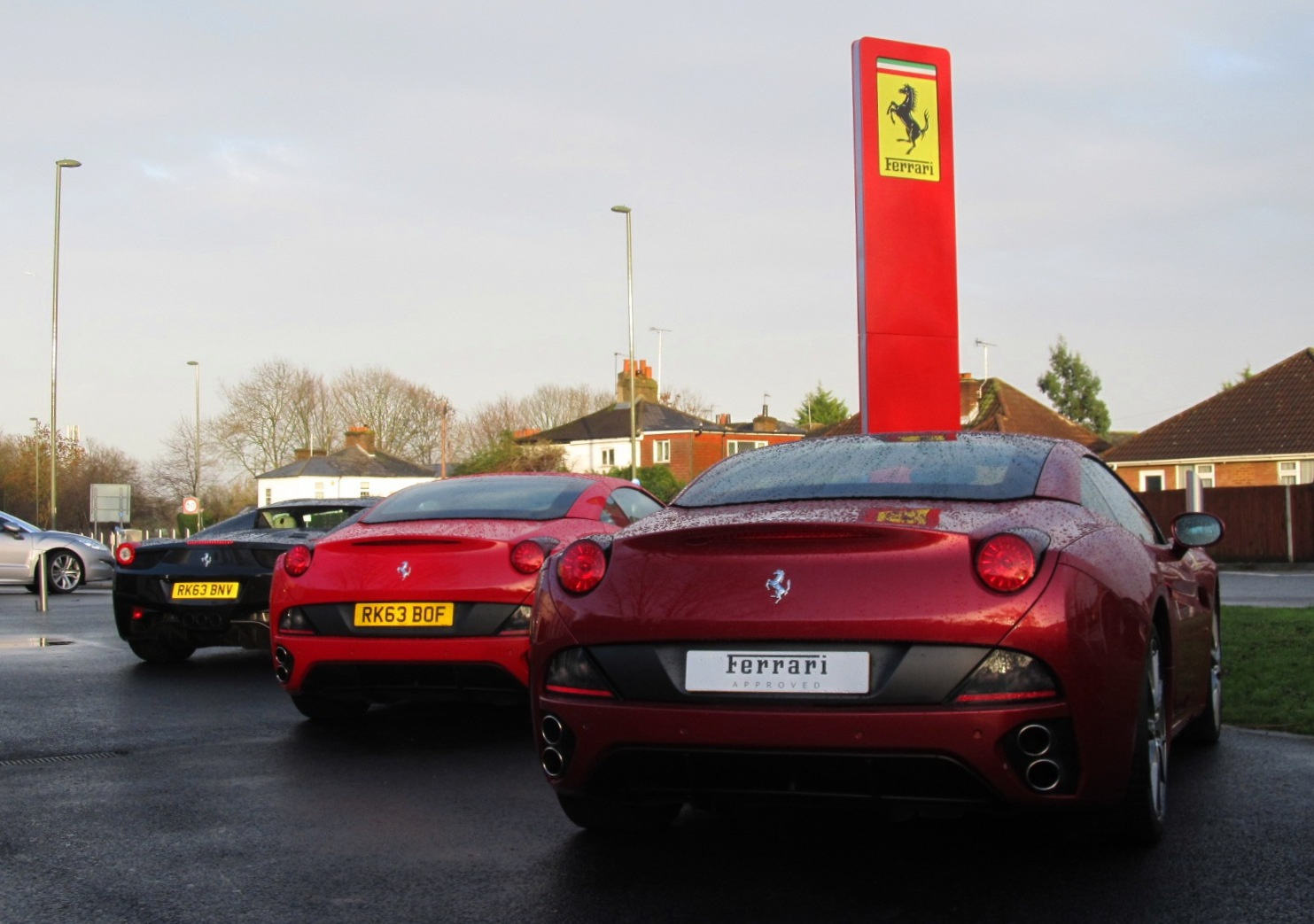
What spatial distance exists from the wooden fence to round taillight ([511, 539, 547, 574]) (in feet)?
106

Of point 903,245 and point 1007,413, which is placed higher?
point 1007,413

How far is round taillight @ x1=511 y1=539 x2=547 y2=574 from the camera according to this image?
742 cm

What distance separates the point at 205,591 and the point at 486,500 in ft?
11.1

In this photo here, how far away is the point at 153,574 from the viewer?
10977 millimetres

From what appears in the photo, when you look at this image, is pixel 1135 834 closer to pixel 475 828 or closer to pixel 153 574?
pixel 475 828

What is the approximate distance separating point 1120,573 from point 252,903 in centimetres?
282

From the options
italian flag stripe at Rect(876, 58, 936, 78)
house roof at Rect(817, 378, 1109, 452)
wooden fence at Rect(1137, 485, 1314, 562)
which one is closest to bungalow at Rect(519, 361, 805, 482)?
house roof at Rect(817, 378, 1109, 452)

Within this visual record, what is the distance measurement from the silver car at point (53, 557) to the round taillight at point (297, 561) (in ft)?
59.3

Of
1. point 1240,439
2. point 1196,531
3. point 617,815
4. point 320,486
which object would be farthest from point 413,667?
point 320,486

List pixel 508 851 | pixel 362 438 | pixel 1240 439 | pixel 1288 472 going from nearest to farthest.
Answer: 1. pixel 508 851
2. pixel 1288 472
3. pixel 1240 439
4. pixel 362 438

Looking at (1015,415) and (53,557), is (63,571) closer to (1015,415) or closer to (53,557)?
(53,557)

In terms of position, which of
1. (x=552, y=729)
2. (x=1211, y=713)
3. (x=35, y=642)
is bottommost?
(x=35, y=642)

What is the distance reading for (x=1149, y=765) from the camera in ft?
14.9

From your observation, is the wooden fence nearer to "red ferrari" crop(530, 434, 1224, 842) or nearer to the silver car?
the silver car
